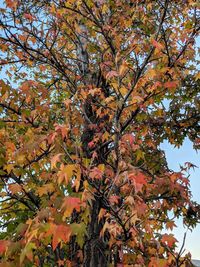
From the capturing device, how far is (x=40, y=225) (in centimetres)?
379

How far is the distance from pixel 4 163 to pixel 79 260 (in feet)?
6.47

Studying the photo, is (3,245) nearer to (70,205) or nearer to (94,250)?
(70,205)

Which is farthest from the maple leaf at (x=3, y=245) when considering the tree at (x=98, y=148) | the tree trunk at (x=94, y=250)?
the tree trunk at (x=94, y=250)

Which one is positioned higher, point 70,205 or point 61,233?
point 70,205

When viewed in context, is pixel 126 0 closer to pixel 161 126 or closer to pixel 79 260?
pixel 161 126

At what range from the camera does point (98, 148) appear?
5438 mm

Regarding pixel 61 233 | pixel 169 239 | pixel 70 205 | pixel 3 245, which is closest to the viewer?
pixel 61 233

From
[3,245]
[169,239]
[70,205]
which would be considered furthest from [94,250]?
[70,205]

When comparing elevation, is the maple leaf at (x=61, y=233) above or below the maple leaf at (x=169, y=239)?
below

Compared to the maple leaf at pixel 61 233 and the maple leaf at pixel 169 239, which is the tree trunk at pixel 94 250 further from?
the maple leaf at pixel 61 233

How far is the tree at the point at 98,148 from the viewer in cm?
434

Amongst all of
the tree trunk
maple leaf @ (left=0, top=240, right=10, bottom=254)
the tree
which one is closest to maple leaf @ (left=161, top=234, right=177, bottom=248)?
the tree

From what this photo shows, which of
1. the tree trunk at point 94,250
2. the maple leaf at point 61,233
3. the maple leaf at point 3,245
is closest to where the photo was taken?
the maple leaf at point 61,233

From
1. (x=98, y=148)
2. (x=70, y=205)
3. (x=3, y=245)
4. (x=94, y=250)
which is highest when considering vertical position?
(x=98, y=148)
